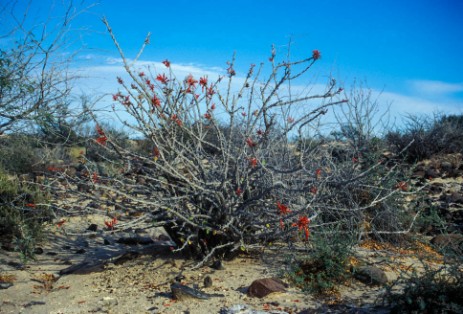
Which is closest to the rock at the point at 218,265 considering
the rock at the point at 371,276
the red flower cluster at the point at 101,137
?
the rock at the point at 371,276

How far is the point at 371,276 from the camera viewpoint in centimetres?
430

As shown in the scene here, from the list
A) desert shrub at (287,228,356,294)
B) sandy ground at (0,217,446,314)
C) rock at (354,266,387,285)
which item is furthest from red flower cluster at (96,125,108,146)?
rock at (354,266,387,285)

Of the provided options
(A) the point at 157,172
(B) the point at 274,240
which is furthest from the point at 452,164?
(A) the point at 157,172

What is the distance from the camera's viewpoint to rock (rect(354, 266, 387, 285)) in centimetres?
430

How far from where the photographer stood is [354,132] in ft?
27.2

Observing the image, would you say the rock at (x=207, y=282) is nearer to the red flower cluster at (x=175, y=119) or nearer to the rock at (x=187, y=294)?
the rock at (x=187, y=294)

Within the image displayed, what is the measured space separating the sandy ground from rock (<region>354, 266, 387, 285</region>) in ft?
0.20

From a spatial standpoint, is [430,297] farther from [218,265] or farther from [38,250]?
[38,250]

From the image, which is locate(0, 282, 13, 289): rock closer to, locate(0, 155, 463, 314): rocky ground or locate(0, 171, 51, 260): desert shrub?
locate(0, 155, 463, 314): rocky ground

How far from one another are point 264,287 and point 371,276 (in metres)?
1.01

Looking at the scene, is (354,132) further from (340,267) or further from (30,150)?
(30,150)

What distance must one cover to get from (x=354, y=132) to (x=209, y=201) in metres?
4.17

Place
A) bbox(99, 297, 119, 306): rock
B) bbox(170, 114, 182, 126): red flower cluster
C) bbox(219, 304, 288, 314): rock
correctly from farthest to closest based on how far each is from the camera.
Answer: bbox(170, 114, 182, 126): red flower cluster < bbox(99, 297, 119, 306): rock < bbox(219, 304, 288, 314): rock

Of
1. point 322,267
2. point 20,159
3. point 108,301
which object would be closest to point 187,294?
point 108,301
